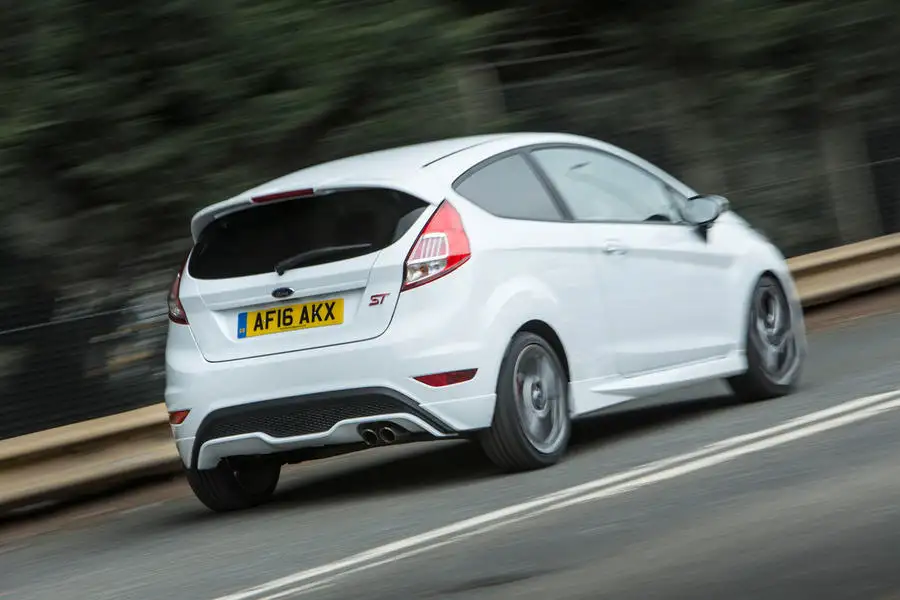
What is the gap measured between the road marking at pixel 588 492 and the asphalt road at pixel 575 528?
2 cm

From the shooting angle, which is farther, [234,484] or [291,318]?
[234,484]

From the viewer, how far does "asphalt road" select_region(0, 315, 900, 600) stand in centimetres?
628

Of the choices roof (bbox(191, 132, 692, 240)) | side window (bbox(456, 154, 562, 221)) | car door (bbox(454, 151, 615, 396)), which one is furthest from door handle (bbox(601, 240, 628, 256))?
roof (bbox(191, 132, 692, 240))

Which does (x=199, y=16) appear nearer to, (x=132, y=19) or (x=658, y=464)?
(x=132, y=19)

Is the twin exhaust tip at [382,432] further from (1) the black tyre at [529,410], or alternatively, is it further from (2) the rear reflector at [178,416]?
(2) the rear reflector at [178,416]

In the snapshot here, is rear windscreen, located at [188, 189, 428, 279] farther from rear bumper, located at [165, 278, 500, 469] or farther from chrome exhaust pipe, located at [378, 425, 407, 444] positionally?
chrome exhaust pipe, located at [378, 425, 407, 444]

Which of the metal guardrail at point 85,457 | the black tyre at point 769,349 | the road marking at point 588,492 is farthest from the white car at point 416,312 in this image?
the metal guardrail at point 85,457

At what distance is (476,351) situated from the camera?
8.21 m

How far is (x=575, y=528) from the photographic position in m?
7.20

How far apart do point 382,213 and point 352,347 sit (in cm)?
59

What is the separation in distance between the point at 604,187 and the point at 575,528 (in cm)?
265

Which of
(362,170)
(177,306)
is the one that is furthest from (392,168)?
(177,306)

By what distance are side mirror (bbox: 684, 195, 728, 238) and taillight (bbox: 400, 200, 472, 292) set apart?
1.88m

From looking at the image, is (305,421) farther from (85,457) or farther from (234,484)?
(85,457)
